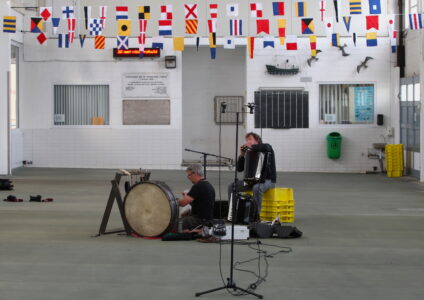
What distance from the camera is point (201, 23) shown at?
962 inches

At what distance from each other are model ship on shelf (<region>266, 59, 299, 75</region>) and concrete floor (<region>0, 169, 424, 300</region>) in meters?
8.35

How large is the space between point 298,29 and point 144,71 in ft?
15.7

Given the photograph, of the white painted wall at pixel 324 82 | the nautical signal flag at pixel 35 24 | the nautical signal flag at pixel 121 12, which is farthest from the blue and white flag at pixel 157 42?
the nautical signal flag at pixel 35 24

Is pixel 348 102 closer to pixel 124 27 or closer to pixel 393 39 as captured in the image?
pixel 393 39

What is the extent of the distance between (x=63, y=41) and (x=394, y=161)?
397 inches

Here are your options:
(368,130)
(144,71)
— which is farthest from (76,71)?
(368,130)

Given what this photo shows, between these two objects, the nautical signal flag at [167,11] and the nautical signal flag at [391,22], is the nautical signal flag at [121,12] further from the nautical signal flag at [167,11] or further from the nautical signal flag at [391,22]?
the nautical signal flag at [391,22]

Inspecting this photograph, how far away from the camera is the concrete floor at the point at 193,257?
26.8ft

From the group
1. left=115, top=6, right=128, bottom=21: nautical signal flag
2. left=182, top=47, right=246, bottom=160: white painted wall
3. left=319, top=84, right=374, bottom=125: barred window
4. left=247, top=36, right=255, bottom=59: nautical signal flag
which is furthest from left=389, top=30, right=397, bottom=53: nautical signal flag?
left=115, top=6, right=128, bottom=21: nautical signal flag

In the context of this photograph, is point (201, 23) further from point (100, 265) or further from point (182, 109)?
point (100, 265)

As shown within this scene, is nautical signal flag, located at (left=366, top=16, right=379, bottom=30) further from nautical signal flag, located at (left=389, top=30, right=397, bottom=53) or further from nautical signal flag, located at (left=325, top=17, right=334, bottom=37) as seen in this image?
nautical signal flag, located at (left=325, top=17, right=334, bottom=37)

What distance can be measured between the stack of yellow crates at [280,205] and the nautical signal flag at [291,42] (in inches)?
408

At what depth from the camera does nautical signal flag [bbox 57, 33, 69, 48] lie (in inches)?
903

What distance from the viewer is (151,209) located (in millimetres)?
11305
